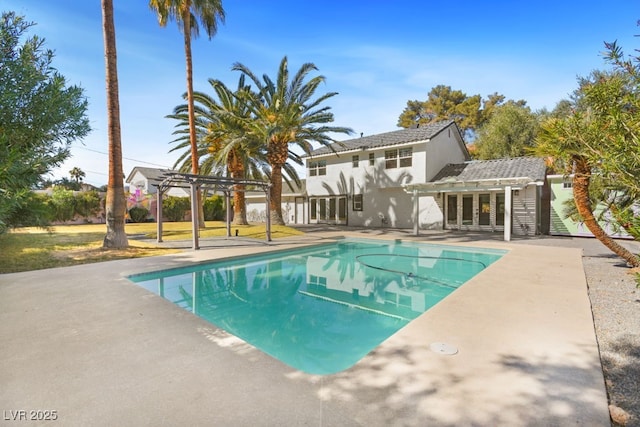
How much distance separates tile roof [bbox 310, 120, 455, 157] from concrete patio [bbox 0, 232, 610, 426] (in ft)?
52.1

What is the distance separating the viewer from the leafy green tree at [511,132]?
2747 cm

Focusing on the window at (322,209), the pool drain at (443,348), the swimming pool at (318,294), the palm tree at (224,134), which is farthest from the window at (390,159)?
the pool drain at (443,348)

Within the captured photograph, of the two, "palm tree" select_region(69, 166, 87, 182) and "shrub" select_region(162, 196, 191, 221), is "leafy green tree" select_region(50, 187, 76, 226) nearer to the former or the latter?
"shrub" select_region(162, 196, 191, 221)

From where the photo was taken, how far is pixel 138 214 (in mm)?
A: 28312

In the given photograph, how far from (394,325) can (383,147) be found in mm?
18408

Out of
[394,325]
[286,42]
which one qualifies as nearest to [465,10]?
[286,42]

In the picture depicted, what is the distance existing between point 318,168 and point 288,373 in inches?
971

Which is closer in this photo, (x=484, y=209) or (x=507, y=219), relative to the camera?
(x=507, y=219)

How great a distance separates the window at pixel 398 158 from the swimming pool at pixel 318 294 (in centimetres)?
965

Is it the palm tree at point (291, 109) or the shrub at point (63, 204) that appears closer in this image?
the palm tree at point (291, 109)

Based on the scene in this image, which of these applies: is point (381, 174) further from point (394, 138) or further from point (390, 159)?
point (394, 138)

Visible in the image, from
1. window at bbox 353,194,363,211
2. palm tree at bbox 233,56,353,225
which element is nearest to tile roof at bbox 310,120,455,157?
palm tree at bbox 233,56,353,225

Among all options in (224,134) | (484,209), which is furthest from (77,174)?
(484,209)

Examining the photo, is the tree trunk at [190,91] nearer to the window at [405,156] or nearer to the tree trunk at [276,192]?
the tree trunk at [276,192]
